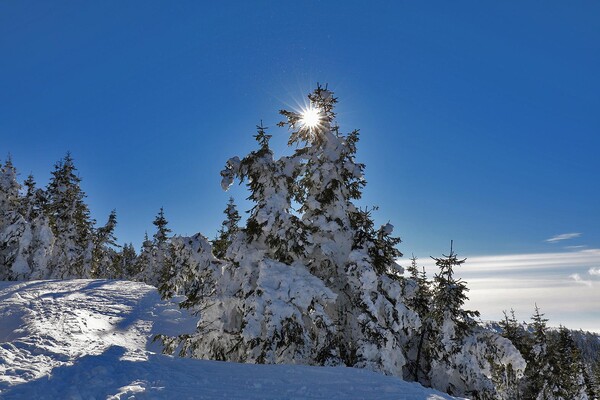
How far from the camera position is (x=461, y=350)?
13734mm

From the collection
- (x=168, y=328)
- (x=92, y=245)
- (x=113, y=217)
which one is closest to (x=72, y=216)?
(x=92, y=245)

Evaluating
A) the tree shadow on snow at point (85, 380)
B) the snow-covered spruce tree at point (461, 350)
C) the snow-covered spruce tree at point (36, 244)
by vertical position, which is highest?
the snow-covered spruce tree at point (36, 244)

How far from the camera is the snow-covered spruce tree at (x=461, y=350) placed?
13.6 meters

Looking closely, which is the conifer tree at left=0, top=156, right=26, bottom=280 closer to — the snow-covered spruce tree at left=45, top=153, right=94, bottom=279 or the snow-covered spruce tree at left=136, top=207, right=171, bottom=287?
the snow-covered spruce tree at left=45, top=153, right=94, bottom=279

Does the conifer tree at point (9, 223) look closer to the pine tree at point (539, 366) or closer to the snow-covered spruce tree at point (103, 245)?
the snow-covered spruce tree at point (103, 245)

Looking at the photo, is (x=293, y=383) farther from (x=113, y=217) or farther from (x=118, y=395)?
(x=113, y=217)

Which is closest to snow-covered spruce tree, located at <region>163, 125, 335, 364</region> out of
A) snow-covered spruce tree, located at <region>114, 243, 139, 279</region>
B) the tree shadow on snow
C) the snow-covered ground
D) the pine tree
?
the snow-covered ground

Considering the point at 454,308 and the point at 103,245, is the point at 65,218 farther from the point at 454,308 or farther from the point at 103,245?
the point at 454,308

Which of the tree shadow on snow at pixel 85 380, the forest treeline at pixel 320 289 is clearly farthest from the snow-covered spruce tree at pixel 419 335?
the tree shadow on snow at pixel 85 380

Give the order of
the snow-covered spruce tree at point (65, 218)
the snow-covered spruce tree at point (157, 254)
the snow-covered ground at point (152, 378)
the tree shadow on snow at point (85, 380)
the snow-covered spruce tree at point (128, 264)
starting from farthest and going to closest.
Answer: the snow-covered spruce tree at point (128, 264) < the snow-covered spruce tree at point (157, 254) < the snow-covered spruce tree at point (65, 218) < the snow-covered ground at point (152, 378) < the tree shadow on snow at point (85, 380)

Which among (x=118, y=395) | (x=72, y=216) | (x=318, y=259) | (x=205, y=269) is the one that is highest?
(x=72, y=216)

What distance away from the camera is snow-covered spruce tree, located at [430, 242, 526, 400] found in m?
13.6

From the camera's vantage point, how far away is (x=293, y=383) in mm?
7734

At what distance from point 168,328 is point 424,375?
15393mm
